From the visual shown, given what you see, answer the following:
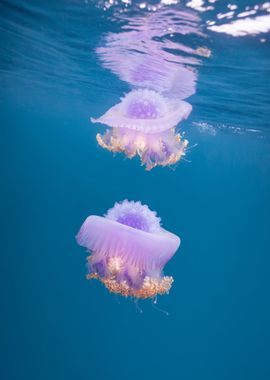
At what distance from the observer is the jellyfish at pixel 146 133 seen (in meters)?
5.23

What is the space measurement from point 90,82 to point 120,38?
19.2ft

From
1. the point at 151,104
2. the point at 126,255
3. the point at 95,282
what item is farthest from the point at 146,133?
the point at 95,282

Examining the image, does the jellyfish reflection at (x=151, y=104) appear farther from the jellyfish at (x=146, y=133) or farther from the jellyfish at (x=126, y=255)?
the jellyfish at (x=126, y=255)

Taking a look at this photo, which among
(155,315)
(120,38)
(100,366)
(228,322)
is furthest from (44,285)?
(120,38)

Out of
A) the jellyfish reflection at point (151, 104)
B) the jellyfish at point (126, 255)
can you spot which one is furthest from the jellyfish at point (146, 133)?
the jellyfish at point (126, 255)

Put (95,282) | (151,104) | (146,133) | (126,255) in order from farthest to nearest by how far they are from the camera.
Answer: (95,282)
(151,104)
(146,133)
(126,255)

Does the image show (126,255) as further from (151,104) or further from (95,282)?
(95,282)

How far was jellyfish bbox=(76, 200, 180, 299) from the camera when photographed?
3.71m

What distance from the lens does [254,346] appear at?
21.3m

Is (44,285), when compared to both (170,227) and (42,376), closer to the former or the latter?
(42,376)

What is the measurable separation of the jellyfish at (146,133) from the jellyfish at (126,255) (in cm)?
175

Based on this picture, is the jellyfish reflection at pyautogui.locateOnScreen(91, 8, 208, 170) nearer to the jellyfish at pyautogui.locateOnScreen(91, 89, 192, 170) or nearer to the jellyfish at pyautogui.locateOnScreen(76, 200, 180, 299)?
the jellyfish at pyautogui.locateOnScreen(91, 89, 192, 170)

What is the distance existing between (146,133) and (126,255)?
7.07ft

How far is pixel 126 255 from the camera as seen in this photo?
3.79m
